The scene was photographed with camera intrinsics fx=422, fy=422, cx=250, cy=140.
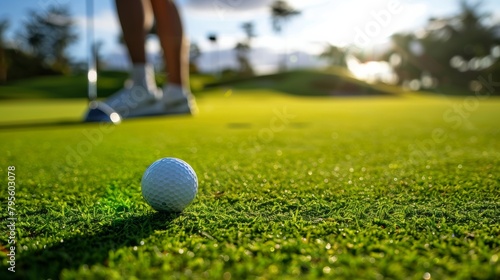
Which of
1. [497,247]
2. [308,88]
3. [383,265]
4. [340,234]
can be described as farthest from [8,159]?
[308,88]

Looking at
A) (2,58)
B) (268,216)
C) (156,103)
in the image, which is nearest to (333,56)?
(2,58)

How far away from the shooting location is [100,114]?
20.6ft

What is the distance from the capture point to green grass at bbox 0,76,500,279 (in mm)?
1319

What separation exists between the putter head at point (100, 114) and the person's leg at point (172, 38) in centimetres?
119

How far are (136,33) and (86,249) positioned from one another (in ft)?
17.2

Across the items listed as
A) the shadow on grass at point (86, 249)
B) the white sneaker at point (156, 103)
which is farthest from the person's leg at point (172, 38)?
the shadow on grass at point (86, 249)

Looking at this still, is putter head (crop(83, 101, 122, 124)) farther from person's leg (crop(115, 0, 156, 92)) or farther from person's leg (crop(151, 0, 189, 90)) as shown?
person's leg (crop(151, 0, 189, 90))

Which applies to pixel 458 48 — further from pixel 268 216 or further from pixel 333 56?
pixel 268 216

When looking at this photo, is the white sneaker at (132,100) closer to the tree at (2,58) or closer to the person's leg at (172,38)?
the person's leg at (172,38)

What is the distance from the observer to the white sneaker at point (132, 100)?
6.73 metres

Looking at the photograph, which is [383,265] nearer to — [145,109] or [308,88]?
[145,109]

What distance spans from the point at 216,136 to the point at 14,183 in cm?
267

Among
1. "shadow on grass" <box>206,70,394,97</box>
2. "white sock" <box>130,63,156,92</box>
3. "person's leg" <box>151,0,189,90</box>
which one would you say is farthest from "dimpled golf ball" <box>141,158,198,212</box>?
"shadow on grass" <box>206,70,394,97</box>

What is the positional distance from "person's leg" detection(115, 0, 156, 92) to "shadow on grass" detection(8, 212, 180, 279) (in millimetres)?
4915
